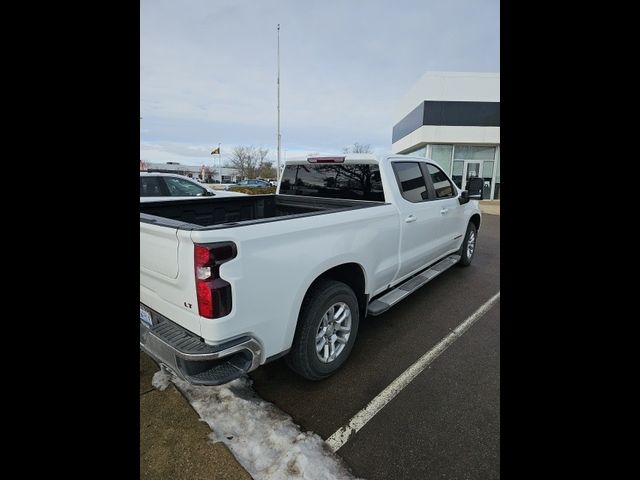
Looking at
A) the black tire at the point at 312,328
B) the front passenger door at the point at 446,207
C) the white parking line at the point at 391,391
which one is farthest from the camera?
the front passenger door at the point at 446,207

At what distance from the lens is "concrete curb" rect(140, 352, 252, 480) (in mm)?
1951

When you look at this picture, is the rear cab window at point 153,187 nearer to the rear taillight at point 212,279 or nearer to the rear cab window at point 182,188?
the rear cab window at point 182,188

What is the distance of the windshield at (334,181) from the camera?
12.5ft

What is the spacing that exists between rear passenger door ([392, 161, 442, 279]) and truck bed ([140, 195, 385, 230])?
44cm

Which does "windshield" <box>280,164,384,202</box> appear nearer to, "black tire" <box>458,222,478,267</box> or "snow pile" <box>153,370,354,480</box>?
"snow pile" <box>153,370,354,480</box>

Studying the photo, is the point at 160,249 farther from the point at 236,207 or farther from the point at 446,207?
the point at 446,207

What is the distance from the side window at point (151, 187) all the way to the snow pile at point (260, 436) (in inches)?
229

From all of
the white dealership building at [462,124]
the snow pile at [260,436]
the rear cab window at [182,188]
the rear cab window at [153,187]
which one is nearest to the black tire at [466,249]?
the snow pile at [260,436]

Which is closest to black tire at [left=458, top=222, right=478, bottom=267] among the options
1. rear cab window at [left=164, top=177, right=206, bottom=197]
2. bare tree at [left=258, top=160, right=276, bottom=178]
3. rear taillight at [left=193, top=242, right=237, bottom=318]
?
rear taillight at [left=193, top=242, right=237, bottom=318]

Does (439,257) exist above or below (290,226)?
below
